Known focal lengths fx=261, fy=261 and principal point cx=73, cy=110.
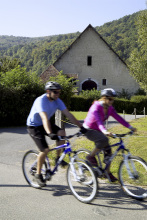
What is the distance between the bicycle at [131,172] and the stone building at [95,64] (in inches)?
1479

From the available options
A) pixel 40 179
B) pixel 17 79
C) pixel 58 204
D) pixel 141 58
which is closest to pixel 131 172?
pixel 58 204

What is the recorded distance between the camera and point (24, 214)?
13.0 feet

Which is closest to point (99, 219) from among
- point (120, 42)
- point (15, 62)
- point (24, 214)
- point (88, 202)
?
point (88, 202)

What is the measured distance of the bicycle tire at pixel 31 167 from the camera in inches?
201

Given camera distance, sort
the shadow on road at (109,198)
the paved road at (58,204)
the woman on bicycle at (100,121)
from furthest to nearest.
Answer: the woman on bicycle at (100,121)
the shadow on road at (109,198)
the paved road at (58,204)

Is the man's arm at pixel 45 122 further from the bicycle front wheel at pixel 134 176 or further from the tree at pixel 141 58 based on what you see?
the tree at pixel 141 58

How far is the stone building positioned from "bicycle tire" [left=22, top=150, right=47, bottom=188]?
37.0 meters

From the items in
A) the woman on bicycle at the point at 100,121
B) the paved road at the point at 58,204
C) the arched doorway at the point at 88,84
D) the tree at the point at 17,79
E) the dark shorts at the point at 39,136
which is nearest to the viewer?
the paved road at the point at 58,204

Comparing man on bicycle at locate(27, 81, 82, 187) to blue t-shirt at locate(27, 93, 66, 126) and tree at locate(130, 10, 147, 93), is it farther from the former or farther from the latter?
tree at locate(130, 10, 147, 93)

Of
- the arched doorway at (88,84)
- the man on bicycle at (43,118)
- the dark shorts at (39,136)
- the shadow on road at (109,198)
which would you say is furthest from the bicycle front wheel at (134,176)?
the arched doorway at (88,84)

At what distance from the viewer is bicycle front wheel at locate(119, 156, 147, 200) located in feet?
14.4

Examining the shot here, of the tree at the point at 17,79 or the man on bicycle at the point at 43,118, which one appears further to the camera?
the tree at the point at 17,79

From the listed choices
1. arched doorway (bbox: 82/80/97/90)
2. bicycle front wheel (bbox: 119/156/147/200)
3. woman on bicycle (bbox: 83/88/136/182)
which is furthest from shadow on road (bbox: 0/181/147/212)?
arched doorway (bbox: 82/80/97/90)

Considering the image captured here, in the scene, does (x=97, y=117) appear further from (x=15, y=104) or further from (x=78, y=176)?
(x=15, y=104)
